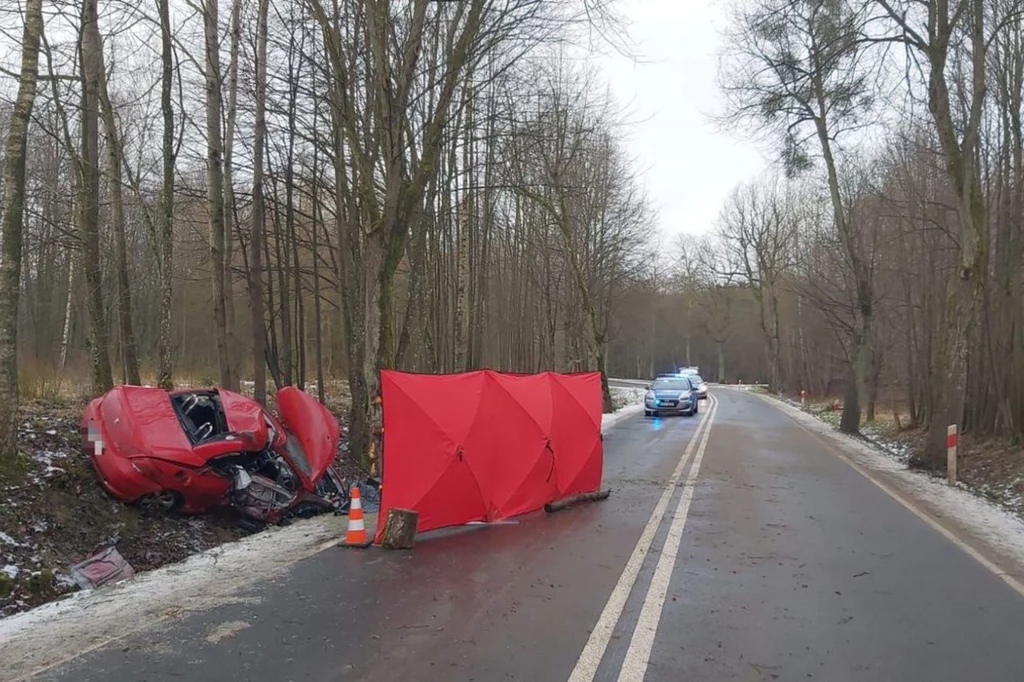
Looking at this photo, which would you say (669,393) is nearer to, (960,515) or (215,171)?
(960,515)

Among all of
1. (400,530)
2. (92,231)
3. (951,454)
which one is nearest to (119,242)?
(92,231)

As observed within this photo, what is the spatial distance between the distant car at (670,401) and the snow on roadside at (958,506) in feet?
36.4

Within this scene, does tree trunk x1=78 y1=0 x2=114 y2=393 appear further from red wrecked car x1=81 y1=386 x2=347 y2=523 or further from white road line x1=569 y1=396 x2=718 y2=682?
white road line x1=569 y1=396 x2=718 y2=682

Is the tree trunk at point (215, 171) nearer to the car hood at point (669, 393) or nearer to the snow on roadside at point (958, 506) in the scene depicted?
the snow on roadside at point (958, 506)

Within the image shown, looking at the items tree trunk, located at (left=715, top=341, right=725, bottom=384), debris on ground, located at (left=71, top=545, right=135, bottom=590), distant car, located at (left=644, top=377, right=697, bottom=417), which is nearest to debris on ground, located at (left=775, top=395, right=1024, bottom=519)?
distant car, located at (left=644, top=377, right=697, bottom=417)

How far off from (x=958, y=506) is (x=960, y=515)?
0.82 metres

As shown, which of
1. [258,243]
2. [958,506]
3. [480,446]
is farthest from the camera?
[258,243]

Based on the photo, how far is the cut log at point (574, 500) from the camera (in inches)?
381

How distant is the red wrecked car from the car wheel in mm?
11

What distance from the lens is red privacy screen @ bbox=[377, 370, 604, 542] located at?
7996 mm

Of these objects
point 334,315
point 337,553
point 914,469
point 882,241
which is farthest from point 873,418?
point 337,553

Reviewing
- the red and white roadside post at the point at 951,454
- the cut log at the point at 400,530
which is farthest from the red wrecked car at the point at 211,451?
the red and white roadside post at the point at 951,454

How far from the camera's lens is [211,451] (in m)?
8.26

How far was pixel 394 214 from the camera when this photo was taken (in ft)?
38.4
